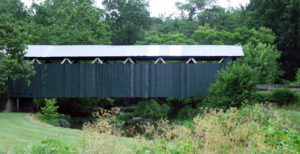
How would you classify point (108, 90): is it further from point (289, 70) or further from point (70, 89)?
point (289, 70)

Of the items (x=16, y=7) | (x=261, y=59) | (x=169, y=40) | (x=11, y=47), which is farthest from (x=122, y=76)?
(x=16, y=7)

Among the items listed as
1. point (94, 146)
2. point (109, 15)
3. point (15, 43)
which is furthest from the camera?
point (109, 15)

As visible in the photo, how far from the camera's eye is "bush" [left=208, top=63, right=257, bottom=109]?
11742mm

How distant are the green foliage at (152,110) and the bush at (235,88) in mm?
4839

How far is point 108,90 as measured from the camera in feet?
47.5

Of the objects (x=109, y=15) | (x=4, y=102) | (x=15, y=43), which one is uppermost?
(x=109, y=15)

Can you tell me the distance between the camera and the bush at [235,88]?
462 inches

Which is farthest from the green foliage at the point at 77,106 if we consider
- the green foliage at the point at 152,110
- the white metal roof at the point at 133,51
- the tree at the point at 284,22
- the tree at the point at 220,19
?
the tree at the point at 284,22

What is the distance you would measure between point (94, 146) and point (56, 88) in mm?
10864

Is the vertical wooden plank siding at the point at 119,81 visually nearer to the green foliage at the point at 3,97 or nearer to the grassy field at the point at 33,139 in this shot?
the green foliage at the point at 3,97

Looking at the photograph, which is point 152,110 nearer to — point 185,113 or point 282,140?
point 185,113

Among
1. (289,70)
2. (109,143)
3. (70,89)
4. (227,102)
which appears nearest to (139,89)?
(70,89)

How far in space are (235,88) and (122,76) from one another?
17.2 ft

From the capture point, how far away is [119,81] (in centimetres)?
1447
